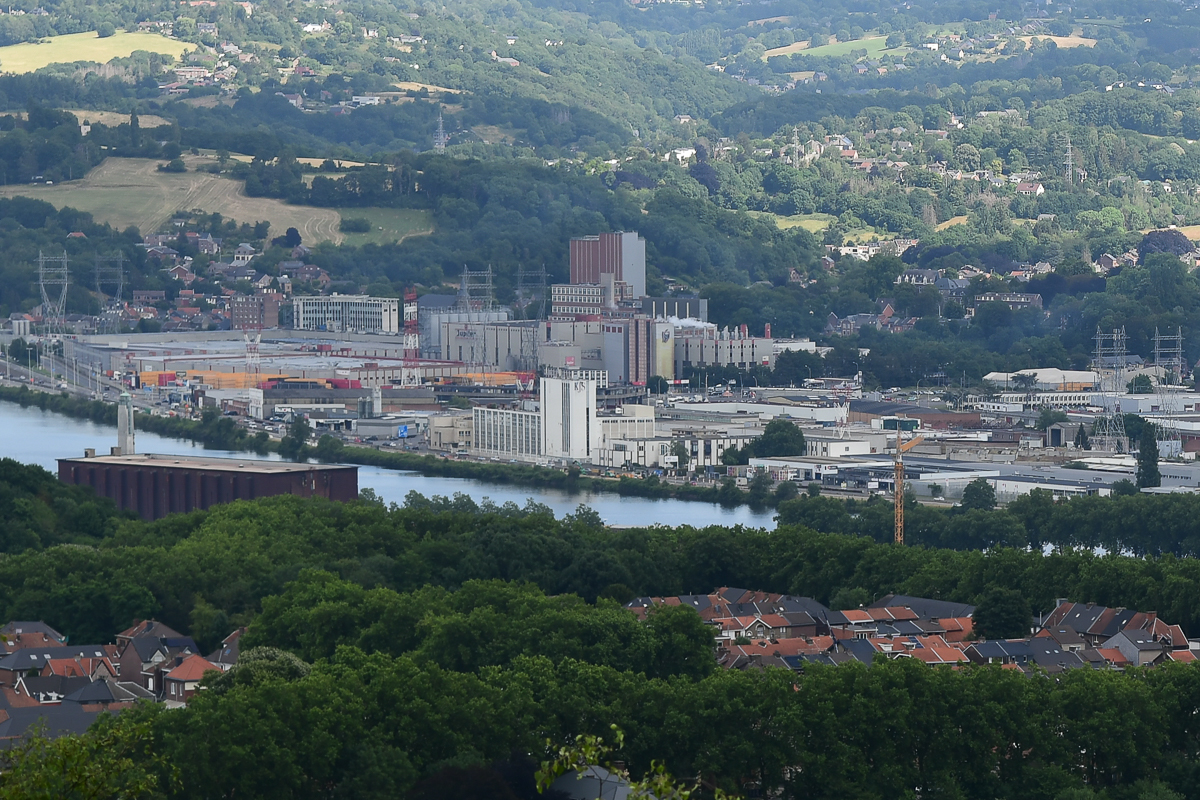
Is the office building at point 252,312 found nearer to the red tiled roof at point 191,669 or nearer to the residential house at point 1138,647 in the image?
the red tiled roof at point 191,669

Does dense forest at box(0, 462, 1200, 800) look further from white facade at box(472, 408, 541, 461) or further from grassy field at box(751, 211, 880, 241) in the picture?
grassy field at box(751, 211, 880, 241)

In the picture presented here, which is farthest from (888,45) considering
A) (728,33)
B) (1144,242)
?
(1144,242)

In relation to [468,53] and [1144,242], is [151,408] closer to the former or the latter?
[1144,242]

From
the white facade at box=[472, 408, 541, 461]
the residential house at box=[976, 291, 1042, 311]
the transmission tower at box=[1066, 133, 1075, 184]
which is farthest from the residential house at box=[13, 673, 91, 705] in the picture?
the transmission tower at box=[1066, 133, 1075, 184]

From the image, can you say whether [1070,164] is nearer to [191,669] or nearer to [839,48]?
[839,48]

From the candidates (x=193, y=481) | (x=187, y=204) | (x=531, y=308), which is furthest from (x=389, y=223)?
(x=193, y=481)

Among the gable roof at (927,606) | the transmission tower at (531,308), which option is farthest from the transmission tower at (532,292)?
the gable roof at (927,606)

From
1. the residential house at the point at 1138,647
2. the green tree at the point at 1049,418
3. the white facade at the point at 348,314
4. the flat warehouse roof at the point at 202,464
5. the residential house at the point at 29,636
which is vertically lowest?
the residential house at the point at 1138,647
